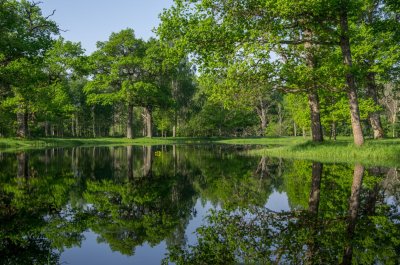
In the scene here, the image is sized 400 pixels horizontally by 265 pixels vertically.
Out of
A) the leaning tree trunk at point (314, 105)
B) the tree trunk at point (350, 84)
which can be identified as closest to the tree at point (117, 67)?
the leaning tree trunk at point (314, 105)

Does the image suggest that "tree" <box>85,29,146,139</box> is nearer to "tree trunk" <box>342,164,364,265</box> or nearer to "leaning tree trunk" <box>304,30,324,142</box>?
"leaning tree trunk" <box>304,30,324,142</box>

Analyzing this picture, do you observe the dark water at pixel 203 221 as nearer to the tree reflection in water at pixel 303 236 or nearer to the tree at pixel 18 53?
the tree reflection in water at pixel 303 236

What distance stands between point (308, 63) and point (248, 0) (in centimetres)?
804

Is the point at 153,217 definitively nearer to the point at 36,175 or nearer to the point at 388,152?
the point at 36,175

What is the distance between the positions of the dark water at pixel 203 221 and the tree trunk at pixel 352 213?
3cm

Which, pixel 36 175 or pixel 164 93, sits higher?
pixel 164 93

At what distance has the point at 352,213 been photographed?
8.30m

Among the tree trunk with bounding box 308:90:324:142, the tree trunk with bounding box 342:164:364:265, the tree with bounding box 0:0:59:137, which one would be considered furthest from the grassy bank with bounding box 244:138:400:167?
the tree with bounding box 0:0:59:137

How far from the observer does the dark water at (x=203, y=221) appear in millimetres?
5977

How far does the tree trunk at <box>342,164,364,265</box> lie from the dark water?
0.03 meters

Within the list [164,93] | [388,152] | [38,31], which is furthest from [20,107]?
[388,152]

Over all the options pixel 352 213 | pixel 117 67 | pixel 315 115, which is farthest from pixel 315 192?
pixel 117 67

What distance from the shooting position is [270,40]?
2064 centimetres

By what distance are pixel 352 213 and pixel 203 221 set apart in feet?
11.2
